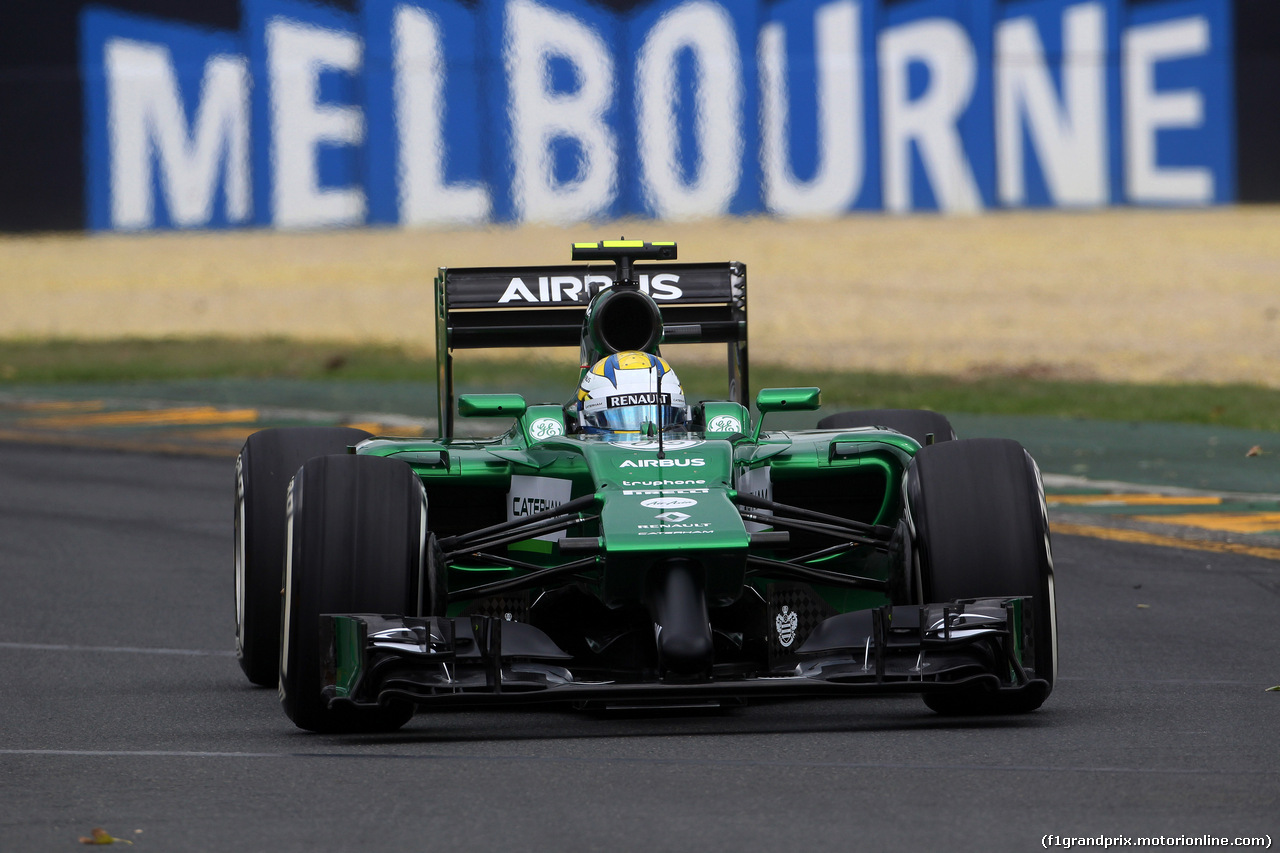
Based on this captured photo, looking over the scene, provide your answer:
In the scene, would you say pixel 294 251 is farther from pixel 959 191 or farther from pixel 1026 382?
pixel 1026 382

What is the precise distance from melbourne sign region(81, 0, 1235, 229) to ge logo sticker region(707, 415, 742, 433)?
72.6ft

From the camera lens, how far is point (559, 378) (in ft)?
68.3

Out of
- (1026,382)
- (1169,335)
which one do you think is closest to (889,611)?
(1026,382)

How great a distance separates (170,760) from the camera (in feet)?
20.7

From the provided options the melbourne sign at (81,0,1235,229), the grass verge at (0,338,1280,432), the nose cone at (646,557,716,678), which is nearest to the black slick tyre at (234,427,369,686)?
the nose cone at (646,557,716,678)

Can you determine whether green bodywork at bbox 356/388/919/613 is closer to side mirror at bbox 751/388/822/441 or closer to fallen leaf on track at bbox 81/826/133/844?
side mirror at bbox 751/388/822/441

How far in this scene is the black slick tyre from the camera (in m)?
7.82

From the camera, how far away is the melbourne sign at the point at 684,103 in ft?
98.8

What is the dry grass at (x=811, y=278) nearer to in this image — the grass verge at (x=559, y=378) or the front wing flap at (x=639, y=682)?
the grass verge at (x=559, y=378)

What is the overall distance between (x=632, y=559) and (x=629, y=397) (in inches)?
49.7

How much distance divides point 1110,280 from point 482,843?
2479 centimetres

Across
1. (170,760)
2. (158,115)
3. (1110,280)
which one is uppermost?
(158,115)

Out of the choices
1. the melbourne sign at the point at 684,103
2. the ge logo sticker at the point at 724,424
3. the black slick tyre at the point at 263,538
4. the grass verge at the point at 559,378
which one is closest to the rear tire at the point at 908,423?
the ge logo sticker at the point at 724,424

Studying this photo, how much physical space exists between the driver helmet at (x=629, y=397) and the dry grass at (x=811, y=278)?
16473mm
